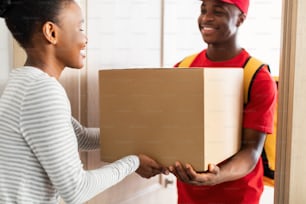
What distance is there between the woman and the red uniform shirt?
327 mm

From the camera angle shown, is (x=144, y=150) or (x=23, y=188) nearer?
(x=23, y=188)

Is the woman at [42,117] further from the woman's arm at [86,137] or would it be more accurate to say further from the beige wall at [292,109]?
the beige wall at [292,109]

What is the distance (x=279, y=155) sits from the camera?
0.75 metres

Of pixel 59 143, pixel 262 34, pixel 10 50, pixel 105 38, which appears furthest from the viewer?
pixel 262 34

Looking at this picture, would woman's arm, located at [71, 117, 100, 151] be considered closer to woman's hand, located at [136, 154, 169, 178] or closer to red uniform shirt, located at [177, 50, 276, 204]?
woman's hand, located at [136, 154, 169, 178]

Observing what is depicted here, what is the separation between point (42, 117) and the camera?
1.81 feet

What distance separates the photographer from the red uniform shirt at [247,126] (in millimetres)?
796

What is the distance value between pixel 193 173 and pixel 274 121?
1.00 ft

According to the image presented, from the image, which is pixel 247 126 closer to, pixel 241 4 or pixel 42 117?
pixel 241 4

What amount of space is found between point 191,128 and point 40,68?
11.9 inches

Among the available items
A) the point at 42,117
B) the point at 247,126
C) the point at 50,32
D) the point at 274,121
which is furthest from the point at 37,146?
the point at 274,121

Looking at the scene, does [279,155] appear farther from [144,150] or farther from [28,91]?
[28,91]

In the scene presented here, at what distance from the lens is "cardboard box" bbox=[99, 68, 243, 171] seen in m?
0.64

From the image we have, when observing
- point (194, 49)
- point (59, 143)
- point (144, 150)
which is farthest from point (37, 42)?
point (194, 49)
